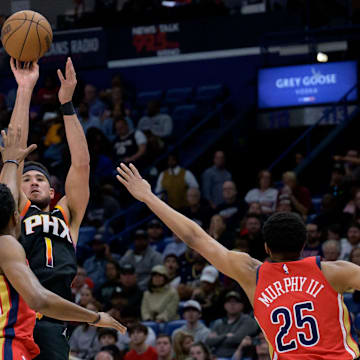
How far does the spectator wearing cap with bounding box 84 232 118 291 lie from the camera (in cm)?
1372

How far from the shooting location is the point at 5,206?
4.72 metres

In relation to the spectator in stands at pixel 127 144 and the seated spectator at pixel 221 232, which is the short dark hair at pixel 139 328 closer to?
the seated spectator at pixel 221 232

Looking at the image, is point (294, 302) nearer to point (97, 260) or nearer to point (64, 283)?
point (64, 283)

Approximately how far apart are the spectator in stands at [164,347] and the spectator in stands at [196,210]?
2.96 metres

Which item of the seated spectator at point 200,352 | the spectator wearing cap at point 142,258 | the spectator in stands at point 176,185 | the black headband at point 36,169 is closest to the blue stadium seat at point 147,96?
the spectator in stands at point 176,185

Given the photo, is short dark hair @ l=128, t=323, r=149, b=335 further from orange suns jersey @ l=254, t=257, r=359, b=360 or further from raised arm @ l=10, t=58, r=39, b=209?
orange suns jersey @ l=254, t=257, r=359, b=360

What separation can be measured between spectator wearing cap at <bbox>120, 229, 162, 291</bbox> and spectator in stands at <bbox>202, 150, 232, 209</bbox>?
190 cm

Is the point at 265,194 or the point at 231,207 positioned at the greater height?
the point at 265,194

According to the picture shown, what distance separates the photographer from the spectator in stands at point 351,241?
38.1 feet

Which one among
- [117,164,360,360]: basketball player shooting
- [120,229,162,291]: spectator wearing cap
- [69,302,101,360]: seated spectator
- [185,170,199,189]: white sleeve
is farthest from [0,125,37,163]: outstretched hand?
[185,170,199,189]: white sleeve

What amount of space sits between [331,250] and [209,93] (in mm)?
7485

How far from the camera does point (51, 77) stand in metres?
19.0

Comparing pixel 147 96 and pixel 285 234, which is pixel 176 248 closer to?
pixel 147 96

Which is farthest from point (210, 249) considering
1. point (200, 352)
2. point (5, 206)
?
point (200, 352)
